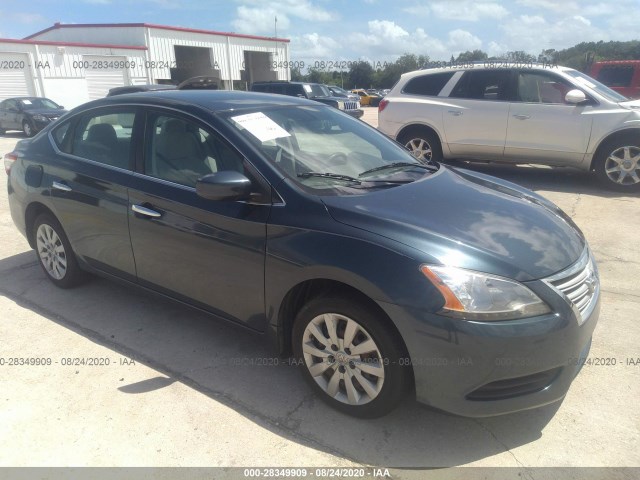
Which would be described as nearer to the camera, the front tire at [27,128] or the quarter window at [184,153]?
the quarter window at [184,153]

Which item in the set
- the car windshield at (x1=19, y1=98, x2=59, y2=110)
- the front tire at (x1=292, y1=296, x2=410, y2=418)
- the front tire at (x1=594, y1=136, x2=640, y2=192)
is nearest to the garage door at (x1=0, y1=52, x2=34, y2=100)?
the car windshield at (x1=19, y1=98, x2=59, y2=110)

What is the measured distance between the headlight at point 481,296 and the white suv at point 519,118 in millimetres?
5309

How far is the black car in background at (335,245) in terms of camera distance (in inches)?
87.8

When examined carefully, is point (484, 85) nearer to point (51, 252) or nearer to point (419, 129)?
point (419, 129)

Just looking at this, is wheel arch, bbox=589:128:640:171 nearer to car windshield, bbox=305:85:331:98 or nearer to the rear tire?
the rear tire

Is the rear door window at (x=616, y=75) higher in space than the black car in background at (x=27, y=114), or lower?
A: higher

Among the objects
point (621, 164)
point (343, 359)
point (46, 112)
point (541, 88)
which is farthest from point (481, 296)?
point (46, 112)

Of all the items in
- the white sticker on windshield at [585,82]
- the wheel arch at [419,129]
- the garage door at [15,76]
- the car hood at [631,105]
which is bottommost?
the wheel arch at [419,129]

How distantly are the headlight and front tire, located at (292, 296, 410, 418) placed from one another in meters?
0.32

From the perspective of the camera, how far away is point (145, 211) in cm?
320

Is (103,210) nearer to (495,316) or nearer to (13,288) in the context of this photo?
(13,288)

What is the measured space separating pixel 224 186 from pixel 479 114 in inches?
240

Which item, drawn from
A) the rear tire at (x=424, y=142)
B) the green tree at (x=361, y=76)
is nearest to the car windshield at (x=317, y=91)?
the rear tire at (x=424, y=142)

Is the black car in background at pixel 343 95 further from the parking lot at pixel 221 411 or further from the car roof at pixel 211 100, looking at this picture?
the parking lot at pixel 221 411
